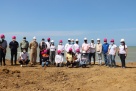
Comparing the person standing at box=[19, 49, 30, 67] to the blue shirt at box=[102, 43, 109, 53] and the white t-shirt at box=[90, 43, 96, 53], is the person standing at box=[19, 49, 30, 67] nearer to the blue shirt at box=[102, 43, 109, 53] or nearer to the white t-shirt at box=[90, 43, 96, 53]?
the white t-shirt at box=[90, 43, 96, 53]

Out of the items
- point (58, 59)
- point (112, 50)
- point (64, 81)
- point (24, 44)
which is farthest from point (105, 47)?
point (24, 44)

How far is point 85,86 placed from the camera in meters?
9.39

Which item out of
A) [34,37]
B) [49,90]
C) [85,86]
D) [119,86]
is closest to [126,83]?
[119,86]

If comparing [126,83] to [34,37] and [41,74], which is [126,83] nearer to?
[41,74]

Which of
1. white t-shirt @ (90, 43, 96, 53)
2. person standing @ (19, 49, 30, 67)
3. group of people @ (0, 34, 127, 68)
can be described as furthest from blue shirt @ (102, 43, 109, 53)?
person standing @ (19, 49, 30, 67)

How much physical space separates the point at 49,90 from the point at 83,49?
5882mm

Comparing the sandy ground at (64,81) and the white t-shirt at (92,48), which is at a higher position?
the white t-shirt at (92,48)

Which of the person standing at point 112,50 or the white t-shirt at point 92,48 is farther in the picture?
the white t-shirt at point 92,48

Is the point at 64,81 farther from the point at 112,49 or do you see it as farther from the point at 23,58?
the point at 23,58

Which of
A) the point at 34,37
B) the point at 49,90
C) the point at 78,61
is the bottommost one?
the point at 49,90

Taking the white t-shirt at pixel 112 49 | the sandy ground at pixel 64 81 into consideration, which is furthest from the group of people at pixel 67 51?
the sandy ground at pixel 64 81

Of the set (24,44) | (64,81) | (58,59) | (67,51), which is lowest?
(64,81)

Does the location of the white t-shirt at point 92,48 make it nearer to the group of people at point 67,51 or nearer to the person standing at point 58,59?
the group of people at point 67,51

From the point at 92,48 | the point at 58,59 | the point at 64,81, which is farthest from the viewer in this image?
the point at 92,48
